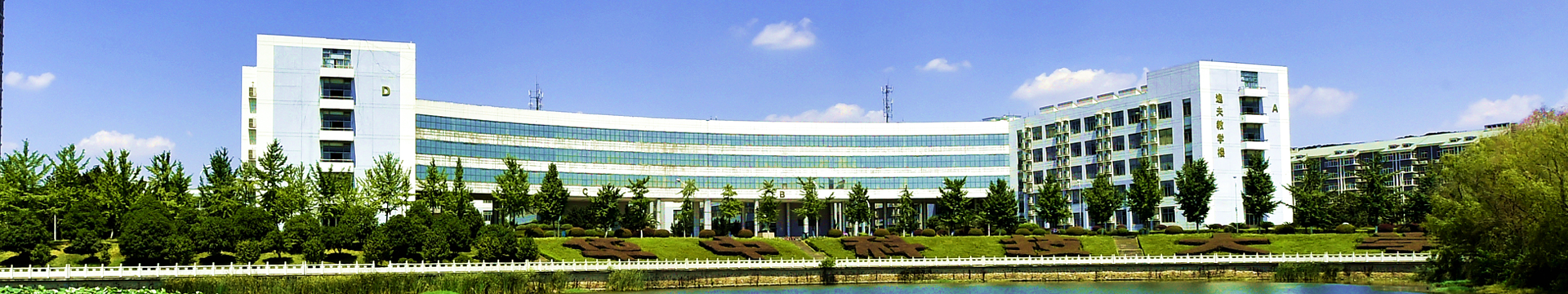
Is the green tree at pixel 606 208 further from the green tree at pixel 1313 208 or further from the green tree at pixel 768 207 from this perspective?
the green tree at pixel 1313 208

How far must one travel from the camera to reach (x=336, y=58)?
4437 inches

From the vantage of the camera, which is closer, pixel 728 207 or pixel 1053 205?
pixel 728 207

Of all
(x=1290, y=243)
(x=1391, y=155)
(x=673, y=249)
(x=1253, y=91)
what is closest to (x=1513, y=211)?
(x=1290, y=243)

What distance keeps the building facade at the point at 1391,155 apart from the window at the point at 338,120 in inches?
4413

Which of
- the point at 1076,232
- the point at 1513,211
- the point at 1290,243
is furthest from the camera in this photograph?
the point at 1076,232

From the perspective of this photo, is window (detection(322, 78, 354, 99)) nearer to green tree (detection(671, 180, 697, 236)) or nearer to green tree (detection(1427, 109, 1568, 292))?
green tree (detection(671, 180, 697, 236))

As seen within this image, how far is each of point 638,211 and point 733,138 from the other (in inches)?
607

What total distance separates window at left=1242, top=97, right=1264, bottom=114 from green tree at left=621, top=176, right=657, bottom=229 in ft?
183

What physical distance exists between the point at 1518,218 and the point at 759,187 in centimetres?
7298

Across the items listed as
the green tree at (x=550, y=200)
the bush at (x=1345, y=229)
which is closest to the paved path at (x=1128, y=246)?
the bush at (x=1345, y=229)

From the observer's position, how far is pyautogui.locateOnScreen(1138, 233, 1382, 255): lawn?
106938 mm

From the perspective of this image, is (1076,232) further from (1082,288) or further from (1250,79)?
(1082,288)

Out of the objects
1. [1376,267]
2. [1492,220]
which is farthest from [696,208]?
[1492,220]

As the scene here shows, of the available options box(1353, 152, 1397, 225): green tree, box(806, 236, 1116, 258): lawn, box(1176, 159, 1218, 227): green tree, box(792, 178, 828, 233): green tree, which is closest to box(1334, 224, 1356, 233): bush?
box(1353, 152, 1397, 225): green tree
